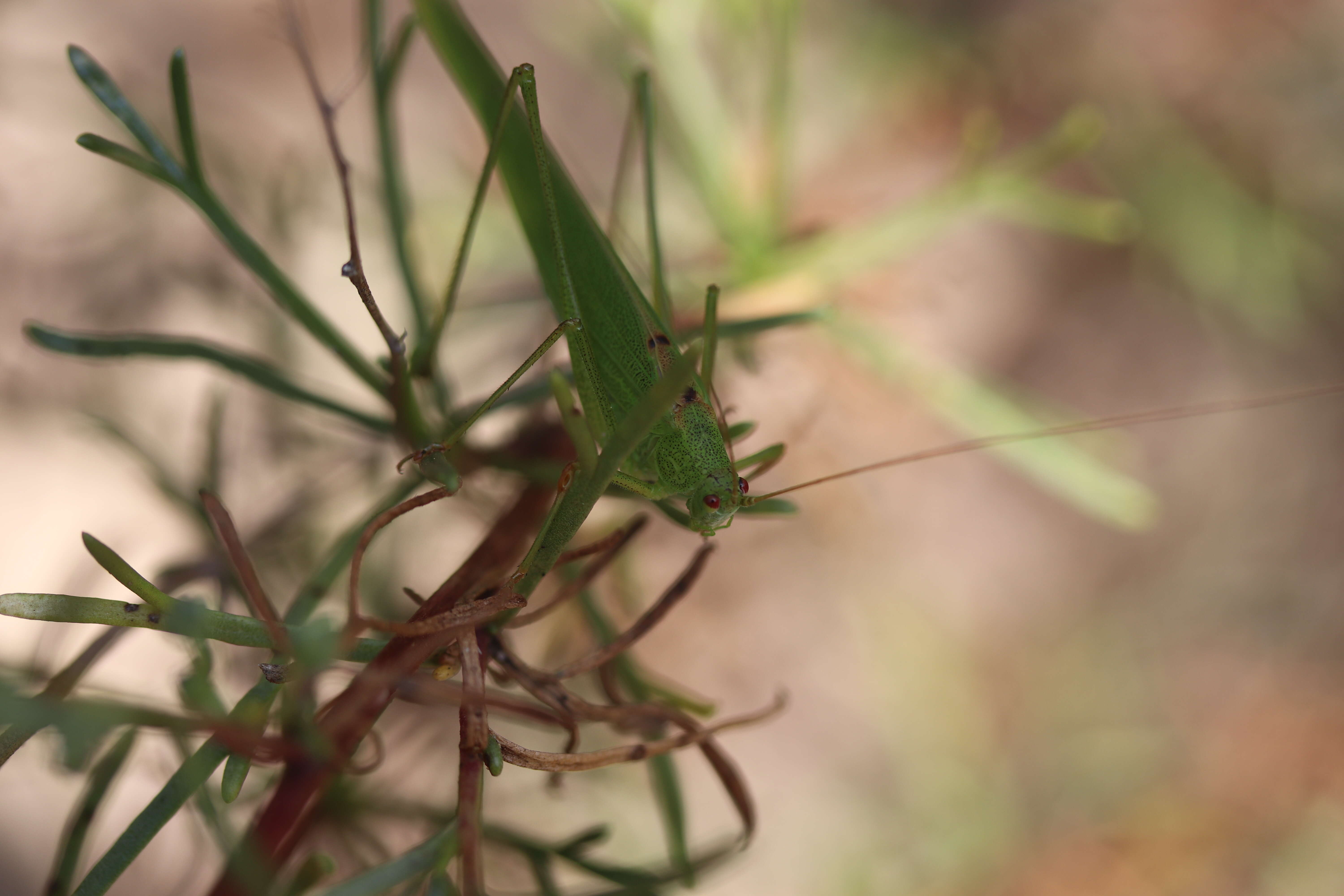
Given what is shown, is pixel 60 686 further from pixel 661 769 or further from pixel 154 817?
pixel 661 769

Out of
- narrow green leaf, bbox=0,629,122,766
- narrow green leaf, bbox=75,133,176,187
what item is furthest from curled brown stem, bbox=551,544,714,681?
narrow green leaf, bbox=75,133,176,187

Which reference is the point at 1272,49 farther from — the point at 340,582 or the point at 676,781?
the point at 340,582

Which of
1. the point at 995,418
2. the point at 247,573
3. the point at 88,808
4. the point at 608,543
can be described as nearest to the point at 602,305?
the point at 608,543

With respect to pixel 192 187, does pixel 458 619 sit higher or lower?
lower

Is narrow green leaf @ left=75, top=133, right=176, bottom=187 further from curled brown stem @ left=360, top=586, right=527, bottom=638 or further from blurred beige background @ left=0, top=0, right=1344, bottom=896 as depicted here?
blurred beige background @ left=0, top=0, right=1344, bottom=896

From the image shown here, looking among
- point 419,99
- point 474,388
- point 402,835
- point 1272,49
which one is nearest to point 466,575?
point 474,388

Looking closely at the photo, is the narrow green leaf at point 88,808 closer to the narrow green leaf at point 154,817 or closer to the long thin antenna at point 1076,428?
the narrow green leaf at point 154,817
